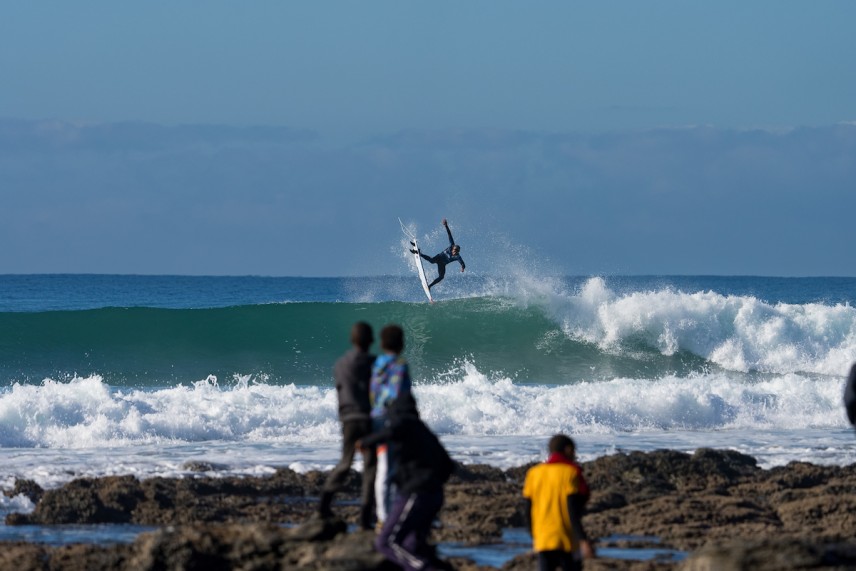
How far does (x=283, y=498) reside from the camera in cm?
1074

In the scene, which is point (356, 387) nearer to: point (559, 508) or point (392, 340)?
point (392, 340)

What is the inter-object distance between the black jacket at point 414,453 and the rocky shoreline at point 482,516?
52 cm

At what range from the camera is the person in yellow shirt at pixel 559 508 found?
20.1 feet

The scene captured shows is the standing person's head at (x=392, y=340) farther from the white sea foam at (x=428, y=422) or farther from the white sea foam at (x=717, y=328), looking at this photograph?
the white sea foam at (x=717, y=328)

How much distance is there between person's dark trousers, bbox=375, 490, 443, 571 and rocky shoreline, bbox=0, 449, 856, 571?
0.19m

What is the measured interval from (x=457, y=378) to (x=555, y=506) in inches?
745

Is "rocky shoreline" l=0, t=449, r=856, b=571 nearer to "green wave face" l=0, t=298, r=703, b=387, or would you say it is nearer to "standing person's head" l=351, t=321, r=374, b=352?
"standing person's head" l=351, t=321, r=374, b=352

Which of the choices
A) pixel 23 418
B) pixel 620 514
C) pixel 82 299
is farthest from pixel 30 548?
pixel 82 299

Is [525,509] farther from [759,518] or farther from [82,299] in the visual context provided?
[82,299]

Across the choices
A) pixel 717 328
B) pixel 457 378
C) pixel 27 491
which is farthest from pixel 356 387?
pixel 717 328

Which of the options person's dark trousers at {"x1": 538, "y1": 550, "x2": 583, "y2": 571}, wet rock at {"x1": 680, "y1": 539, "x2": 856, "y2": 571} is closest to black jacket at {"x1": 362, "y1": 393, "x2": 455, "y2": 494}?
person's dark trousers at {"x1": 538, "y1": 550, "x2": 583, "y2": 571}

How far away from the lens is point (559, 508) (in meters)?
6.18

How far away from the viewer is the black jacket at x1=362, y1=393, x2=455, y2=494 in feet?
20.0

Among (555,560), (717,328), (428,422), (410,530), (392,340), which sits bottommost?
(555,560)
